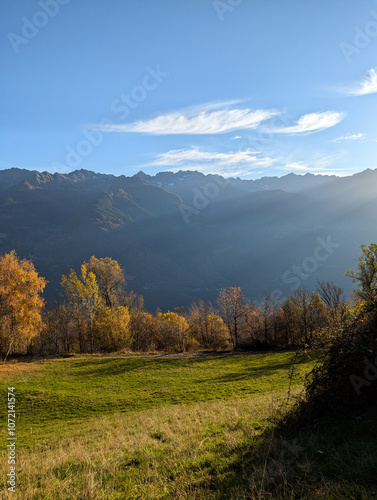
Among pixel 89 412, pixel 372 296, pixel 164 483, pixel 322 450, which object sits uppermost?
pixel 372 296

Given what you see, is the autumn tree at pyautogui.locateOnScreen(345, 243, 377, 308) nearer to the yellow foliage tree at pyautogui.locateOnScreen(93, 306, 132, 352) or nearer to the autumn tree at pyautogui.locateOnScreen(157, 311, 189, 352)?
the autumn tree at pyautogui.locateOnScreen(157, 311, 189, 352)

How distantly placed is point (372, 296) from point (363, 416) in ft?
11.9

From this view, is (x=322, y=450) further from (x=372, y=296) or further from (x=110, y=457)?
(x=110, y=457)

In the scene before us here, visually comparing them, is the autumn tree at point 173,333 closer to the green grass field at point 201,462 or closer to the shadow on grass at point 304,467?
the green grass field at point 201,462

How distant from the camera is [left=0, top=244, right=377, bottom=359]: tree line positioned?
37.3 metres

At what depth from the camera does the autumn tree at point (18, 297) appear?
36.0m

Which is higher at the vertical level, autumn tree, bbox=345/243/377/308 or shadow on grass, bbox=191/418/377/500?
autumn tree, bbox=345/243/377/308

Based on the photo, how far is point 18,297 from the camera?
36.5m

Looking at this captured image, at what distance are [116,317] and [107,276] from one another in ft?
25.5

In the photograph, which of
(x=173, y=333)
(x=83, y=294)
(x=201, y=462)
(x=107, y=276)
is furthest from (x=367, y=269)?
(x=83, y=294)

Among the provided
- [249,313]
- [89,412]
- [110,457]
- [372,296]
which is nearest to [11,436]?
[89,412]

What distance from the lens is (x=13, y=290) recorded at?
36.6 meters

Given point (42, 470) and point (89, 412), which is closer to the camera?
point (42, 470)

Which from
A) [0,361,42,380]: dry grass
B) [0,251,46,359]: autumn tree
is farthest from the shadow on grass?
[0,251,46,359]: autumn tree
